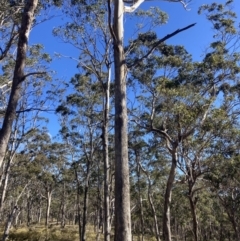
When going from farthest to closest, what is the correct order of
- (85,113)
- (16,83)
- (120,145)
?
(85,113) → (16,83) → (120,145)

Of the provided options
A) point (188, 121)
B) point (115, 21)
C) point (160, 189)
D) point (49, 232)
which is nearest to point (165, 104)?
point (188, 121)

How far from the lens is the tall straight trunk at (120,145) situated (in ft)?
13.9

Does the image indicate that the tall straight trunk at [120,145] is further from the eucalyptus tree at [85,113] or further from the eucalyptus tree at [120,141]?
the eucalyptus tree at [85,113]

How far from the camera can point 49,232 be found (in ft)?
96.9

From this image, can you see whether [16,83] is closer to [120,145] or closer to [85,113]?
[120,145]

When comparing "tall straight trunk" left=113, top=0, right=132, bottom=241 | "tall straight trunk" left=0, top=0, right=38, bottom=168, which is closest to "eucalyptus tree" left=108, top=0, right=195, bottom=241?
"tall straight trunk" left=113, top=0, right=132, bottom=241

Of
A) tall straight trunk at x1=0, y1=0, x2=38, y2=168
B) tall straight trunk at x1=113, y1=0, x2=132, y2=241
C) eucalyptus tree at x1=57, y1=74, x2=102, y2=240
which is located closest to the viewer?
tall straight trunk at x1=113, y1=0, x2=132, y2=241

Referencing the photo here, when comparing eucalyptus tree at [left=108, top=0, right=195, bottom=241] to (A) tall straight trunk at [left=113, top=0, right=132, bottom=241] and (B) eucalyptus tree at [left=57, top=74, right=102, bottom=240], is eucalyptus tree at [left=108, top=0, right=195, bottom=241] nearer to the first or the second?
(A) tall straight trunk at [left=113, top=0, right=132, bottom=241]

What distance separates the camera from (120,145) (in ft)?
15.4

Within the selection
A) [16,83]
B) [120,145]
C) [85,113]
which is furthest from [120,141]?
[85,113]

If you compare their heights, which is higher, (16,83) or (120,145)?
(16,83)

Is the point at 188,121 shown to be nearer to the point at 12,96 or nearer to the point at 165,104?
the point at 165,104

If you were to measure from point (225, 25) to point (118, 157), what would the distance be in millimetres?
13241

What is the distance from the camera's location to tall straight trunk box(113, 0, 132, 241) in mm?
4234
